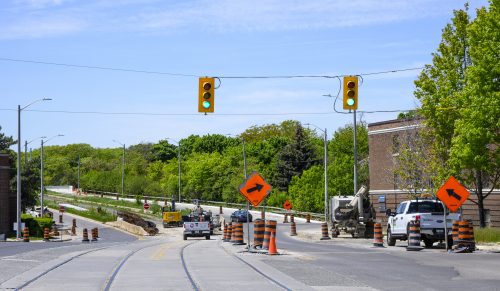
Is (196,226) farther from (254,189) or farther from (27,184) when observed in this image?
(254,189)

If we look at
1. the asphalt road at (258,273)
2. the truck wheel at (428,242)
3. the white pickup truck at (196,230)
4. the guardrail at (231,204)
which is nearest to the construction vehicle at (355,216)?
the white pickup truck at (196,230)

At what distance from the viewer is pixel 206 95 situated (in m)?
27.6

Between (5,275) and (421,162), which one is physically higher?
(421,162)

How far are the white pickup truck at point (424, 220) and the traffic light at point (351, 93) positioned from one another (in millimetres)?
8655

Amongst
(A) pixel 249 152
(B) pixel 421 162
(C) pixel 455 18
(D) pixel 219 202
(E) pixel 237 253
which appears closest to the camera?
(E) pixel 237 253

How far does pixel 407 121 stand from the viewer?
59.0 m

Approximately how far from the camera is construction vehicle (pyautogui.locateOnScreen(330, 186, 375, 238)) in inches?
2000

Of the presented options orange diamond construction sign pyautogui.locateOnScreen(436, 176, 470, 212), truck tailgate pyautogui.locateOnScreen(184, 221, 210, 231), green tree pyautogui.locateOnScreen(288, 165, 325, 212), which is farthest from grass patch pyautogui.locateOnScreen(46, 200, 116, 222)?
orange diamond construction sign pyautogui.locateOnScreen(436, 176, 470, 212)

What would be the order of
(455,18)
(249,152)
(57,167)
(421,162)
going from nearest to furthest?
(455,18), (421,162), (249,152), (57,167)

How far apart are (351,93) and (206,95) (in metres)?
4.69

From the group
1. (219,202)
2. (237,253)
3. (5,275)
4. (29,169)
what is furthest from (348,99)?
(219,202)

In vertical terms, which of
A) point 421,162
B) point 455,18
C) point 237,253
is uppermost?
point 455,18

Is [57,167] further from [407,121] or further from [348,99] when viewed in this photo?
[348,99]

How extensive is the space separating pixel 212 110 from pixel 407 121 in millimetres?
33741
